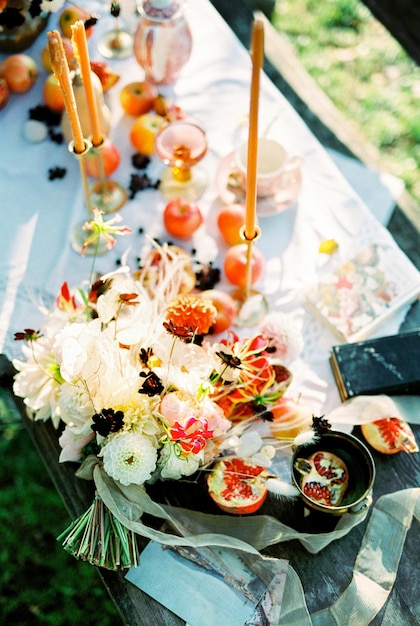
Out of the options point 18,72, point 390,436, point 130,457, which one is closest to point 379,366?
point 390,436

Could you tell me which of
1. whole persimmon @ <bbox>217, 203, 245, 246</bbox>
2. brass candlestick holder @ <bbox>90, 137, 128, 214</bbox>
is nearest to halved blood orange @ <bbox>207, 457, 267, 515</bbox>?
whole persimmon @ <bbox>217, 203, 245, 246</bbox>

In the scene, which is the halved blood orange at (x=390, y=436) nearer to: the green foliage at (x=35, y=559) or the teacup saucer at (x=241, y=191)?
the teacup saucer at (x=241, y=191)

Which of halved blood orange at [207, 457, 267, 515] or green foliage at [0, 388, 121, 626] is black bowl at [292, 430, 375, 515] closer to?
halved blood orange at [207, 457, 267, 515]

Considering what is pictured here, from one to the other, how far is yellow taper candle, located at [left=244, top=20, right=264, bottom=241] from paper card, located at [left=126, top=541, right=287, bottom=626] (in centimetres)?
52

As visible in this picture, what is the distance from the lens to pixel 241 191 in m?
1.48

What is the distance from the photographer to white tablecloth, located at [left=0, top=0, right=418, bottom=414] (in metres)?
1.38

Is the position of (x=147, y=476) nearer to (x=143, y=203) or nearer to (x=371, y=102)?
(x=143, y=203)

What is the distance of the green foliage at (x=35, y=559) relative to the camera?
1.72 meters

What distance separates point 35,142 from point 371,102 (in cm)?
143

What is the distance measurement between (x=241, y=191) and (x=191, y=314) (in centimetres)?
50

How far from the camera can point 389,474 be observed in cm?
119

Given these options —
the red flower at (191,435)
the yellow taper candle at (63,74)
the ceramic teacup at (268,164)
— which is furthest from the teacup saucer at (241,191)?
the red flower at (191,435)

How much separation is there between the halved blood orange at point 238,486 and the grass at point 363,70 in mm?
1514

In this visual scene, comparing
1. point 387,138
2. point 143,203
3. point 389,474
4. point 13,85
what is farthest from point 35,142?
point 387,138
